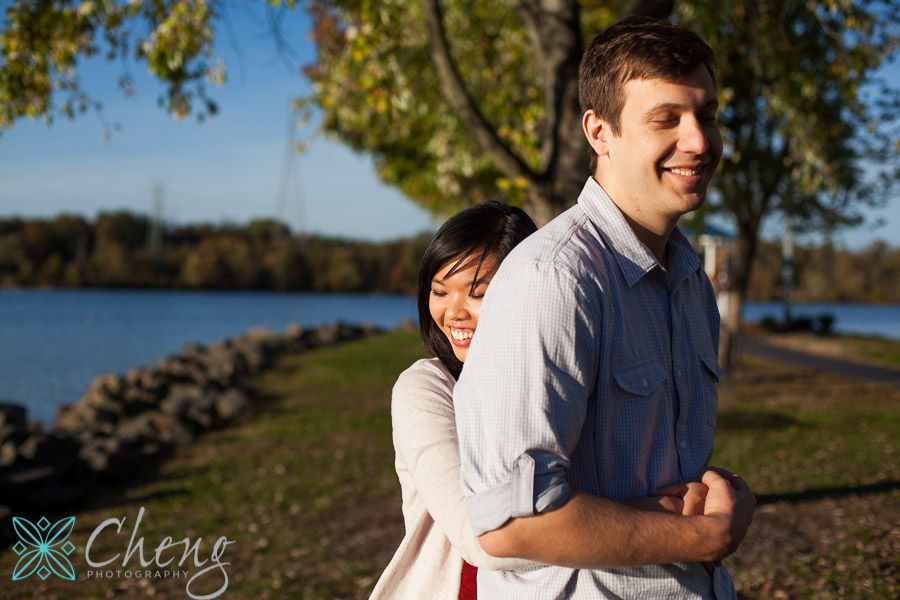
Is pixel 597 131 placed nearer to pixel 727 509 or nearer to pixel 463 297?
pixel 463 297

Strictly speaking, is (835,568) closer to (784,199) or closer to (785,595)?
(785,595)

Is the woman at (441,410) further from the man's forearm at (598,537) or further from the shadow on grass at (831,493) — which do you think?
the shadow on grass at (831,493)

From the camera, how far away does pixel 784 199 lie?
20703 mm

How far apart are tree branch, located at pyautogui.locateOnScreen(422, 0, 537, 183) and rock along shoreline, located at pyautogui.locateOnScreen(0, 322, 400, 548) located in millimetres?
5751

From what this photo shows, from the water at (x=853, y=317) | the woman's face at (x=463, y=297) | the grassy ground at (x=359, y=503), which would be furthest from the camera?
the water at (x=853, y=317)

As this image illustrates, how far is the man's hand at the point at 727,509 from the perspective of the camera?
171 cm

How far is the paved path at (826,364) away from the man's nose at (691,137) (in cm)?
1538

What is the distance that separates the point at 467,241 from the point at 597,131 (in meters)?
0.61

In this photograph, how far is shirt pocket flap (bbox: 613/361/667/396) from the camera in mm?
1753

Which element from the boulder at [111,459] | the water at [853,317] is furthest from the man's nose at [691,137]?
the water at [853,317]

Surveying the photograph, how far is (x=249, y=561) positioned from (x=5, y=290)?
116 m

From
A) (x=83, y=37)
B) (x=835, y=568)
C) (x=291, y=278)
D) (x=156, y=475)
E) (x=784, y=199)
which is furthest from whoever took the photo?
(x=291, y=278)

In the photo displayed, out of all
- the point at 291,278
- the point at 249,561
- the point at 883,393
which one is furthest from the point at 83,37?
the point at 291,278

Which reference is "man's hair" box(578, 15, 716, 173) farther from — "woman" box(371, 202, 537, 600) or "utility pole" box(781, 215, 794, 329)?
"utility pole" box(781, 215, 794, 329)
